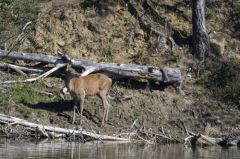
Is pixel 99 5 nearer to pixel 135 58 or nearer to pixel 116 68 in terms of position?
pixel 135 58

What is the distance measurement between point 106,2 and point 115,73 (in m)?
5.63

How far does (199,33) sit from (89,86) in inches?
A: 252

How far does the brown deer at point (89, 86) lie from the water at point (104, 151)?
263 centimetres

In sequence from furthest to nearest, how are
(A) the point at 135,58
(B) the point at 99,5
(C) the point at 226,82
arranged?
1. (B) the point at 99,5
2. (A) the point at 135,58
3. (C) the point at 226,82

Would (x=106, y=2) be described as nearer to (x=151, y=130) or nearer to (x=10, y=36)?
(x=10, y=36)

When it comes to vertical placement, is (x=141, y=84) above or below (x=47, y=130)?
above

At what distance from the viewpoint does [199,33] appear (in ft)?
102

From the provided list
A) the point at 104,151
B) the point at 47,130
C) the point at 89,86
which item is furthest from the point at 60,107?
the point at 104,151

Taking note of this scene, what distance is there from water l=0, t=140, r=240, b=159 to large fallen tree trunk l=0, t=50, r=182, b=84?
3697 millimetres

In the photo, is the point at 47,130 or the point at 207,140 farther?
the point at 207,140

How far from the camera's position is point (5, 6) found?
91.6ft

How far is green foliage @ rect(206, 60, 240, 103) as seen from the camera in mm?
28625

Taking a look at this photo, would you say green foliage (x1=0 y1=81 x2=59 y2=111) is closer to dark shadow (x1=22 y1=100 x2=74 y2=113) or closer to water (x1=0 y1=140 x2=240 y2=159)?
dark shadow (x1=22 y1=100 x2=74 y2=113)

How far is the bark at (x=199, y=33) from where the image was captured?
30719mm
